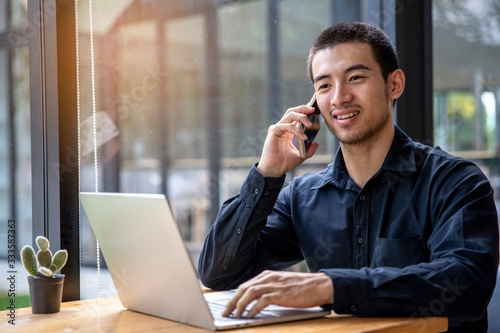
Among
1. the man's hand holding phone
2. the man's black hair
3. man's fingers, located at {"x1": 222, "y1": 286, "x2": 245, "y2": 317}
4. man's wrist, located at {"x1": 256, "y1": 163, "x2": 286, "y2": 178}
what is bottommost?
man's fingers, located at {"x1": 222, "y1": 286, "x2": 245, "y2": 317}

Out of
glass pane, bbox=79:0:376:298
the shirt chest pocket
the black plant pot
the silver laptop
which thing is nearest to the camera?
the silver laptop

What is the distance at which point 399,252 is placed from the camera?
1469 millimetres

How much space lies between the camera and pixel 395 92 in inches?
68.6

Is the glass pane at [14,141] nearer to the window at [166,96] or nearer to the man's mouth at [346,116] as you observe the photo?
the window at [166,96]

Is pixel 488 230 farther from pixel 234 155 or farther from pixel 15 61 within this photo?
pixel 234 155

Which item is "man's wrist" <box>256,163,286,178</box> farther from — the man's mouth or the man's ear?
the man's ear

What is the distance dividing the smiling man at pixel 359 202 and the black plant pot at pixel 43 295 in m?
0.43

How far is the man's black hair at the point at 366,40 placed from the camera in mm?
1664

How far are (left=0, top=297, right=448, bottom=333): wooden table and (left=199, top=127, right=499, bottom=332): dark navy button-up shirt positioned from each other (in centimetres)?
4

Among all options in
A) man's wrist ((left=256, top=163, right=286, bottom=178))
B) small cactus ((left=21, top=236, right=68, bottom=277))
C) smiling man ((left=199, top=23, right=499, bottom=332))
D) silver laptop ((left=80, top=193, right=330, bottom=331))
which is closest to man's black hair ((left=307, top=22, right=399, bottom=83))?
smiling man ((left=199, top=23, right=499, bottom=332))

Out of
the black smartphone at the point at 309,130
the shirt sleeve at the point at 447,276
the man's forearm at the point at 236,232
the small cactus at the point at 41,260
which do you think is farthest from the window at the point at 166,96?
the shirt sleeve at the point at 447,276

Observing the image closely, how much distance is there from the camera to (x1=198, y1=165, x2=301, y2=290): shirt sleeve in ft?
5.05

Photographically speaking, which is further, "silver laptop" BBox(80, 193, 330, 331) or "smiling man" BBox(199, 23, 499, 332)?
"smiling man" BBox(199, 23, 499, 332)

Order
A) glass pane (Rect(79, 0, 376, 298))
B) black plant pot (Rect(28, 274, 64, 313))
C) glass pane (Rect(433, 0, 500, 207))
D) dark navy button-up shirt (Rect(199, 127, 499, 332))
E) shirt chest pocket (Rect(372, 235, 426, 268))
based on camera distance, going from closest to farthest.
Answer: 1. dark navy button-up shirt (Rect(199, 127, 499, 332))
2. black plant pot (Rect(28, 274, 64, 313))
3. shirt chest pocket (Rect(372, 235, 426, 268))
4. glass pane (Rect(79, 0, 376, 298))
5. glass pane (Rect(433, 0, 500, 207))
